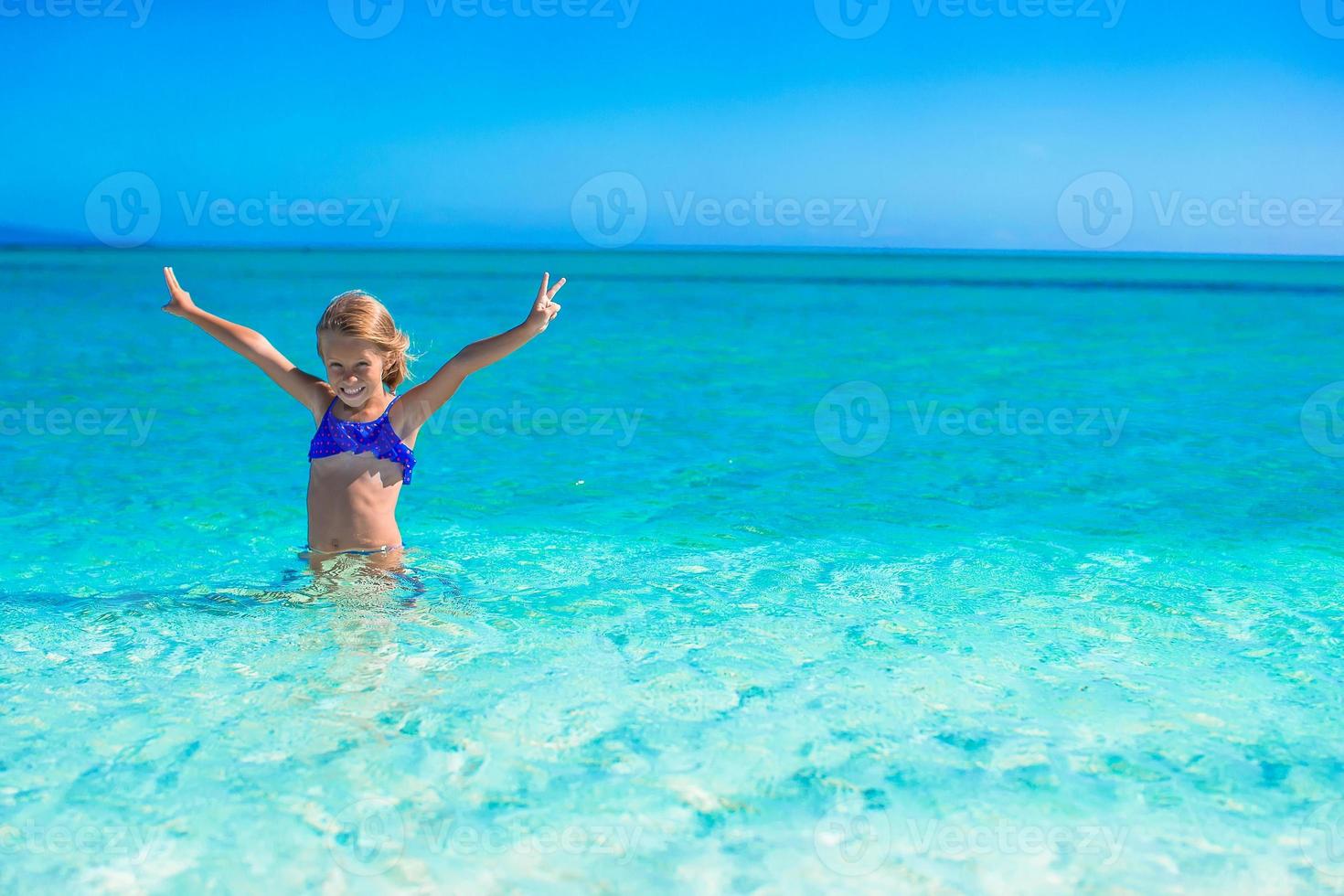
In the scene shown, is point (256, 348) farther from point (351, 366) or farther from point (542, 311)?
point (542, 311)

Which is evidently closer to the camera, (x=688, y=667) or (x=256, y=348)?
(x=688, y=667)

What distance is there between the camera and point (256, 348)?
419 centimetres

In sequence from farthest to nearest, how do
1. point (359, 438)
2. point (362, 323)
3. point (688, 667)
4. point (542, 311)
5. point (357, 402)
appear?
point (359, 438), point (357, 402), point (362, 323), point (542, 311), point (688, 667)

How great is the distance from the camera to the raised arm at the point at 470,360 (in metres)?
3.77

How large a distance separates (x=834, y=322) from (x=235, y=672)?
20.2m

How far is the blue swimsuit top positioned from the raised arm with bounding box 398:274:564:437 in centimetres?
6

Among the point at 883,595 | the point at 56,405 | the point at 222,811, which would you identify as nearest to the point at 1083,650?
the point at 883,595

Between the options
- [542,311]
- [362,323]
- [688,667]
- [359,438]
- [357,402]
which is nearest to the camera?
[688,667]

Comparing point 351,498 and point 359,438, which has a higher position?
point 359,438

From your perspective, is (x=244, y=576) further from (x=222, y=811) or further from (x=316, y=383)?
(x=222, y=811)

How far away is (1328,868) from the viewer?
2516 mm

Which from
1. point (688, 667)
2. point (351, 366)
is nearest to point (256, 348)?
point (351, 366)

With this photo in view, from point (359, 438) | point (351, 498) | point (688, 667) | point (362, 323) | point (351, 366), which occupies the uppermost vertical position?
point (362, 323)

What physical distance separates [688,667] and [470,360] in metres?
1.32
